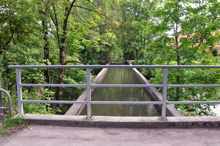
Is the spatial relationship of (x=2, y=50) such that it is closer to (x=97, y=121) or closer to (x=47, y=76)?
(x=47, y=76)

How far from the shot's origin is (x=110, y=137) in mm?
4121

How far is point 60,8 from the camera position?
955 centimetres

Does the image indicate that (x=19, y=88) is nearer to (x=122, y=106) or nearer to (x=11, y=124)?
(x=11, y=124)

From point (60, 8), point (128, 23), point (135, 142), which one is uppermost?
point (128, 23)

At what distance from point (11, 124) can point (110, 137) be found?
1.66 meters

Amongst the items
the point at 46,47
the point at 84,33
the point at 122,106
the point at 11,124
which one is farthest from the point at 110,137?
the point at 84,33

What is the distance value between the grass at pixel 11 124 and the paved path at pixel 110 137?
164 millimetres

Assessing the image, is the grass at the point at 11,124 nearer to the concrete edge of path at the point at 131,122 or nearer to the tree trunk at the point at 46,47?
the concrete edge of path at the point at 131,122

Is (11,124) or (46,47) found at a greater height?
(46,47)

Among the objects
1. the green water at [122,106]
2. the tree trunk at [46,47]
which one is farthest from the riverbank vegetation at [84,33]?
the green water at [122,106]

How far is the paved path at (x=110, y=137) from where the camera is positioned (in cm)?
389

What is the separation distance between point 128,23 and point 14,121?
24447mm

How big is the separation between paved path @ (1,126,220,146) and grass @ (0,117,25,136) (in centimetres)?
16

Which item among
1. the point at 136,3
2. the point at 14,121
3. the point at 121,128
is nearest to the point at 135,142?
the point at 121,128
